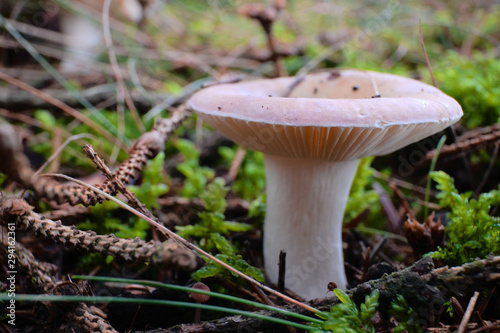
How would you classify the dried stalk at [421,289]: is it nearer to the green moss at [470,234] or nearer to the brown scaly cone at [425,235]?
the green moss at [470,234]

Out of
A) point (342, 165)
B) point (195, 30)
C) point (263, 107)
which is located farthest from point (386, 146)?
point (195, 30)

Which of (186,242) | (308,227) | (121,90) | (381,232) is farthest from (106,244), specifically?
(121,90)

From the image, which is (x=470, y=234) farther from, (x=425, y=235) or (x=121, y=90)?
(x=121, y=90)

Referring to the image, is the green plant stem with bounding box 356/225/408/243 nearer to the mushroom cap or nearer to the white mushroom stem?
the white mushroom stem

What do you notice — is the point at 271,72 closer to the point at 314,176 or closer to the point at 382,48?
the point at 382,48

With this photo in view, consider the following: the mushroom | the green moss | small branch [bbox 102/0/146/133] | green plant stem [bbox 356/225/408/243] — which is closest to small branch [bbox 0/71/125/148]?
small branch [bbox 102/0/146/133]

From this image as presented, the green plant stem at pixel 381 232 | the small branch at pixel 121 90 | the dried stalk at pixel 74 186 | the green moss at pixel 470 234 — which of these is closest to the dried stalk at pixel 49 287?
the dried stalk at pixel 74 186
